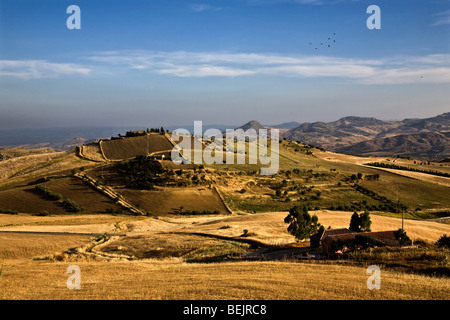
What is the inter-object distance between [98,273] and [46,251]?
17181 mm

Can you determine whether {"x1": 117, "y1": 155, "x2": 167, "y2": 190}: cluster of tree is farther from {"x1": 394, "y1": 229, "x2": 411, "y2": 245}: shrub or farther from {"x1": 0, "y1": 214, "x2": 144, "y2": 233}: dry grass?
{"x1": 394, "y1": 229, "x2": 411, "y2": 245}: shrub

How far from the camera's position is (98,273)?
2558 cm

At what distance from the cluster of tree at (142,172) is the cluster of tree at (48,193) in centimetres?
1527

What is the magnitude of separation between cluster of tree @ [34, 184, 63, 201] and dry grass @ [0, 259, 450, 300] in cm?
4671

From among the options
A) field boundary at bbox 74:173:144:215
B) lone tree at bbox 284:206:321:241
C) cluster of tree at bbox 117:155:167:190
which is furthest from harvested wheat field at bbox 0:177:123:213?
lone tree at bbox 284:206:321:241

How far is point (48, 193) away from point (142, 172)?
70.1 feet

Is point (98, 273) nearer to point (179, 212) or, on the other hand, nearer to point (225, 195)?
point (179, 212)

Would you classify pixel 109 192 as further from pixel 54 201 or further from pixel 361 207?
pixel 361 207

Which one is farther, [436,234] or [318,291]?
[436,234]

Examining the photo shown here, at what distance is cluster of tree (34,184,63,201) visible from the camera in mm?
70500

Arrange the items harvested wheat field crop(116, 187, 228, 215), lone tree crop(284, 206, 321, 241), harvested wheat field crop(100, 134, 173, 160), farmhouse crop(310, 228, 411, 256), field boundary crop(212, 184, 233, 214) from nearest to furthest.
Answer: farmhouse crop(310, 228, 411, 256), lone tree crop(284, 206, 321, 241), harvested wheat field crop(116, 187, 228, 215), field boundary crop(212, 184, 233, 214), harvested wheat field crop(100, 134, 173, 160)

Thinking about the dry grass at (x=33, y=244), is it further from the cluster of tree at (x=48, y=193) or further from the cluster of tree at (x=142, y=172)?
the cluster of tree at (x=142, y=172)

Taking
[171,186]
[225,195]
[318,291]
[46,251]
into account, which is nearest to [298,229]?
[318,291]

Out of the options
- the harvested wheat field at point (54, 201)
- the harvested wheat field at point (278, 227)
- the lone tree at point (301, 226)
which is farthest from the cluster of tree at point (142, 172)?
the lone tree at point (301, 226)
